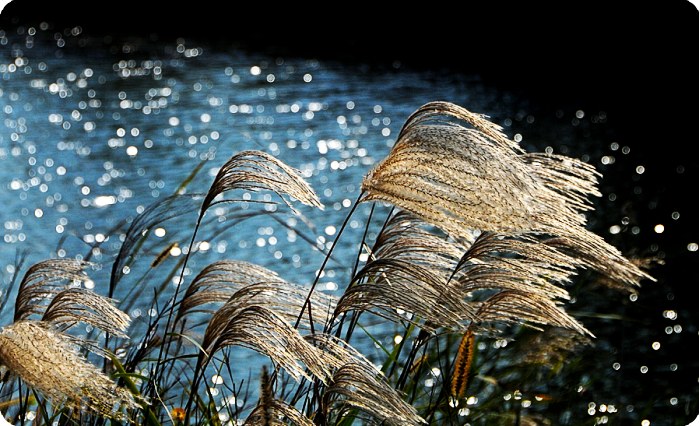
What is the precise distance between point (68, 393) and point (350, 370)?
0.48 m

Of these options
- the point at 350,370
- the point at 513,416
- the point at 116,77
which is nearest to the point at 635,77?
the point at 116,77

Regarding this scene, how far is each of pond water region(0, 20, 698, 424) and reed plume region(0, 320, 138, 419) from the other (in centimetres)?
266

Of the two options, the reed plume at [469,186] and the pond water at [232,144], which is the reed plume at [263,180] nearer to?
the reed plume at [469,186]

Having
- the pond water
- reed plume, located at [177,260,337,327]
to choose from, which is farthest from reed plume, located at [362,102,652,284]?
the pond water

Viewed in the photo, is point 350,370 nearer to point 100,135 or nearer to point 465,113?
point 465,113

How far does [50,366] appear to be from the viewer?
147 centimetres

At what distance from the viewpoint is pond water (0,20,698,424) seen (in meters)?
7.50

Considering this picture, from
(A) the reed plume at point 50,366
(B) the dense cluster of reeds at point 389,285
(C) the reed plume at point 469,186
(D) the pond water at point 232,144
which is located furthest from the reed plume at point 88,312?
(D) the pond water at point 232,144

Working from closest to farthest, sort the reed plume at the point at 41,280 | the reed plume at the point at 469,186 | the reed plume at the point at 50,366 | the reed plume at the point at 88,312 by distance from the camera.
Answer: the reed plume at the point at 50,366
the reed plume at the point at 469,186
the reed plume at the point at 88,312
the reed plume at the point at 41,280

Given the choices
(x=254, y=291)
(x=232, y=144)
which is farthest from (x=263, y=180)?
(x=232, y=144)

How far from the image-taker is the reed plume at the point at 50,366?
57.6 inches

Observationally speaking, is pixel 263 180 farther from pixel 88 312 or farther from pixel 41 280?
pixel 41 280

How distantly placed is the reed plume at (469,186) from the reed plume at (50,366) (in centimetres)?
63

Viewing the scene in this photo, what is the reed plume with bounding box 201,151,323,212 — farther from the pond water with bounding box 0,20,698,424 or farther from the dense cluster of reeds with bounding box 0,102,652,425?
the pond water with bounding box 0,20,698,424
